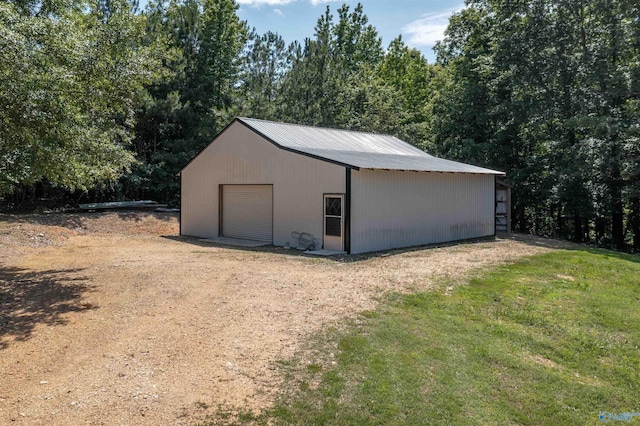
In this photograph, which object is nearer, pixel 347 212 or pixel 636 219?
pixel 347 212

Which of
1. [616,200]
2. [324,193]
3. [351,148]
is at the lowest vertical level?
[616,200]

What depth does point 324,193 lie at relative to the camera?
12734 mm

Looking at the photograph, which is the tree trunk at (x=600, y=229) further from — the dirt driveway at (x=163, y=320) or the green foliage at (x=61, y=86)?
the green foliage at (x=61, y=86)

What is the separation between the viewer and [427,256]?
11.8 m

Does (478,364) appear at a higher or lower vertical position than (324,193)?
lower

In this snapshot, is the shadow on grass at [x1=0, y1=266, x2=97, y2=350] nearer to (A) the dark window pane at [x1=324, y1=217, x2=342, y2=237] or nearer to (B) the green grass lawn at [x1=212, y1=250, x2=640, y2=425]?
(B) the green grass lawn at [x1=212, y1=250, x2=640, y2=425]

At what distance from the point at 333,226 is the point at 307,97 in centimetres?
1890

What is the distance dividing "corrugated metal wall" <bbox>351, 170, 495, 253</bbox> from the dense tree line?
5.24 metres

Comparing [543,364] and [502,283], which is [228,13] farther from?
[543,364]

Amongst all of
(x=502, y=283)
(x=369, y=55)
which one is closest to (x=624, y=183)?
(x=502, y=283)

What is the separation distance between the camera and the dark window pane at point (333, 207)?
12397 mm

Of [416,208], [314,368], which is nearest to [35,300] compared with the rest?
[314,368]

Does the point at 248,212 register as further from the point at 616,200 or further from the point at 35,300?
the point at 616,200

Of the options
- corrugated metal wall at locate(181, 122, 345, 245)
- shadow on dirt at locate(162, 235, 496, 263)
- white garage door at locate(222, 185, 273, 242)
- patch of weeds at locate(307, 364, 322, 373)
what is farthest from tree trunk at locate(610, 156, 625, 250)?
patch of weeds at locate(307, 364, 322, 373)
